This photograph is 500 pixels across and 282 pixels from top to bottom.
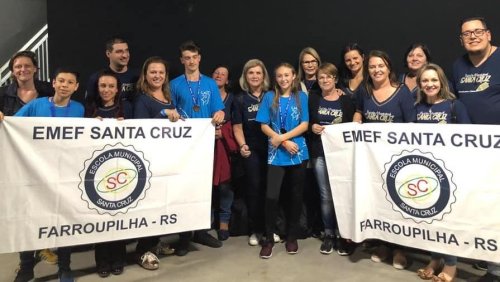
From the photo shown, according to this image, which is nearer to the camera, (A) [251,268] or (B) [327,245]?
(A) [251,268]

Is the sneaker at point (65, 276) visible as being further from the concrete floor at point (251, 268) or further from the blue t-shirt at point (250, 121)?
the blue t-shirt at point (250, 121)

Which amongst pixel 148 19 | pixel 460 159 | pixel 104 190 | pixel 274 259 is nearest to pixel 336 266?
pixel 274 259

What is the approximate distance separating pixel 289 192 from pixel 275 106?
0.67 metres

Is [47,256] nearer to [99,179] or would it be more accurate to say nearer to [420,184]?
[99,179]

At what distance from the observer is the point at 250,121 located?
11.3 feet

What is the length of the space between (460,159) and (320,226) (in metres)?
1.46

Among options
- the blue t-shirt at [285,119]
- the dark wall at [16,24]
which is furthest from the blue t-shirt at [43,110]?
the dark wall at [16,24]

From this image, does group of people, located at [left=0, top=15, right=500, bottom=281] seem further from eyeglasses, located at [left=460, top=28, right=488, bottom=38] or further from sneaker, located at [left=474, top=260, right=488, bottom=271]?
sneaker, located at [left=474, top=260, right=488, bottom=271]

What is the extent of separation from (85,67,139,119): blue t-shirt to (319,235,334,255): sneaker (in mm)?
1755

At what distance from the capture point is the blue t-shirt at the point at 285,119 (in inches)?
123

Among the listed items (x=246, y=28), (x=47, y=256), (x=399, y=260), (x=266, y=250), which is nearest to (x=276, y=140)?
(x=266, y=250)

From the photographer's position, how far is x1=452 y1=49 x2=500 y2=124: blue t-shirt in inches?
108

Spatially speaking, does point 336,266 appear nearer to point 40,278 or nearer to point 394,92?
point 394,92

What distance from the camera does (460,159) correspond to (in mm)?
2574
